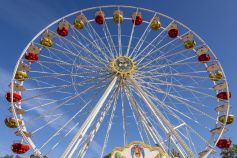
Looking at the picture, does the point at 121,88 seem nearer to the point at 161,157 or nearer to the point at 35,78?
the point at 35,78

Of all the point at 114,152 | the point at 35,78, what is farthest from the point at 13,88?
the point at 114,152

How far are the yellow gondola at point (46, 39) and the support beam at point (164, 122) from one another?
224 inches

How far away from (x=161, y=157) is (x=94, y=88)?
23.6 feet

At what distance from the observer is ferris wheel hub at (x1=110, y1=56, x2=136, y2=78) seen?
63.1 feet

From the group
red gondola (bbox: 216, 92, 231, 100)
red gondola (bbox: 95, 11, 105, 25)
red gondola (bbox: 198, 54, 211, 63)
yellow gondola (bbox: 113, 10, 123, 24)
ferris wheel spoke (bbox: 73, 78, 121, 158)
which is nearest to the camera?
ferris wheel spoke (bbox: 73, 78, 121, 158)

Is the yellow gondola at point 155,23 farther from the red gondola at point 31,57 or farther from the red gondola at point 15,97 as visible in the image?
the red gondola at point 15,97

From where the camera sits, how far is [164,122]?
55.5ft

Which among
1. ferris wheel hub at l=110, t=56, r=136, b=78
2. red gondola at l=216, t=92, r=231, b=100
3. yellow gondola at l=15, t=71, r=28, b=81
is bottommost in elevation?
red gondola at l=216, t=92, r=231, b=100

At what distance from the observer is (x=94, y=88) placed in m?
19.4

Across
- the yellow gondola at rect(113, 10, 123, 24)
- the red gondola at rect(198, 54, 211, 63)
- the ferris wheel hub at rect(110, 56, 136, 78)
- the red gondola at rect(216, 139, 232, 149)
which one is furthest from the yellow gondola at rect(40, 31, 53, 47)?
the red gondola at rect(216, 139, 232, 149)

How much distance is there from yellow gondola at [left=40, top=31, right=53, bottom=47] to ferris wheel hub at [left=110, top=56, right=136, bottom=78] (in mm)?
4117

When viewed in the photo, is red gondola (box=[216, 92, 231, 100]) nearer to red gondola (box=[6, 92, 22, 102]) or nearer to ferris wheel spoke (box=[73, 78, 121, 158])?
ferris wheel spoke (box=[73, 78, 121, 158])

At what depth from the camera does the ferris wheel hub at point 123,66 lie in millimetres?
19234

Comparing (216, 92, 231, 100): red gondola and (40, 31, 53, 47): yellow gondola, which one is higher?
(40, 31, 53, 47): yellow gondola
